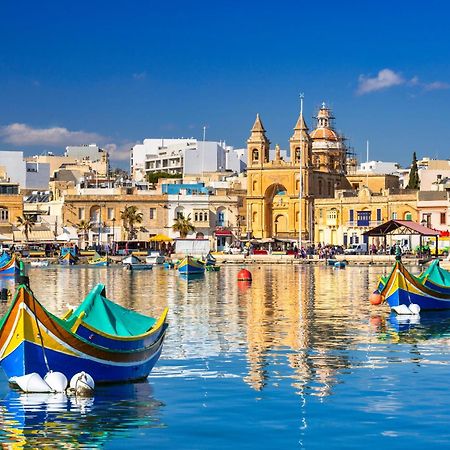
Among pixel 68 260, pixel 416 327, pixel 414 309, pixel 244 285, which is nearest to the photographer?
pixel 416 327

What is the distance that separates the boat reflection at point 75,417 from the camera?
729 inches

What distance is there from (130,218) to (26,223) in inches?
447

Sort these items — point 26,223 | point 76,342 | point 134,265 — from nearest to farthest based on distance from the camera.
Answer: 1. point 76,342
2. point 134,265
3. point 26,223

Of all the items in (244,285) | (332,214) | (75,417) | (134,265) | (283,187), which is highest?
(283,187)

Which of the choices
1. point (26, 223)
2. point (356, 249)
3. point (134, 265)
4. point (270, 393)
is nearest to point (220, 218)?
point (356, 249)

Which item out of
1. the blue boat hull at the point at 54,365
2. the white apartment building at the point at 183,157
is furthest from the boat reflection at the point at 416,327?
the white apartment building at the point at 183,157

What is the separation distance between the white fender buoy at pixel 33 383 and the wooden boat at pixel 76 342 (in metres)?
0.10

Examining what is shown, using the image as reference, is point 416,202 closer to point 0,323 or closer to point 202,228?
point 202,228

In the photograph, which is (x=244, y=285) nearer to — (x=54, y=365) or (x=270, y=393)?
(x=270, y=393)

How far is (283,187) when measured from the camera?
401ft

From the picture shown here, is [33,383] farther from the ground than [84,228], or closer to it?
closer to it

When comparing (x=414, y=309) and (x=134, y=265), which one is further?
(x=134, y=265)

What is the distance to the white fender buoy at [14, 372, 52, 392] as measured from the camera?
21.4 metres

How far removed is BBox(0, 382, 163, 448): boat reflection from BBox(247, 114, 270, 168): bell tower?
99.7m
